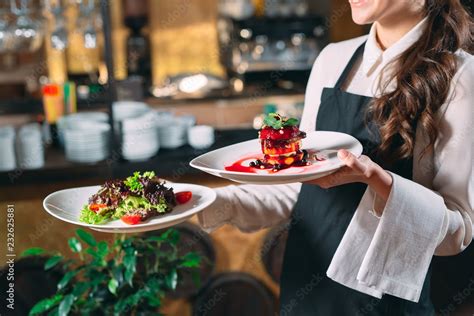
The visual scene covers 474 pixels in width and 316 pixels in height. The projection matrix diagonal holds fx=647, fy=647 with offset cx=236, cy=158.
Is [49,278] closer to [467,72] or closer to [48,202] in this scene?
[48,202]

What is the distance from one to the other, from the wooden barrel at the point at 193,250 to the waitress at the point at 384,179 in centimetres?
106

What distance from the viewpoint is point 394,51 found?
146 cm

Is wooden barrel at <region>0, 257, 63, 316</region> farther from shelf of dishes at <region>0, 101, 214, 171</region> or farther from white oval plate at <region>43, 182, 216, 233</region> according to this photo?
white oval plate at <region>43, 182, 216, 233</region>

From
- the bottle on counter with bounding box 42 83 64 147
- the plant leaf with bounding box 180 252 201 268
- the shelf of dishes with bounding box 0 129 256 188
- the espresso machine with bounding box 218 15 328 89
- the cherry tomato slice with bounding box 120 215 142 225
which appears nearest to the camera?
the cherry tomato slice with bounding box 120 215 142 225

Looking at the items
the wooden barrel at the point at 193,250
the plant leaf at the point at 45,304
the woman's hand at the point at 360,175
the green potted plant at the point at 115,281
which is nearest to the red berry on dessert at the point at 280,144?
the woman's hand at the point at 360,175

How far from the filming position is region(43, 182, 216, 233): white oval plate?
48.3 inches

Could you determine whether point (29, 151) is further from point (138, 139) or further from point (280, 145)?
point (280, 145)

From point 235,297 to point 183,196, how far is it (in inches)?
58.4

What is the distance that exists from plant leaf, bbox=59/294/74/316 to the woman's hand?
103 cm

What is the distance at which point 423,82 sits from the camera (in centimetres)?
135

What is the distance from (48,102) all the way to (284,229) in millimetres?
1432

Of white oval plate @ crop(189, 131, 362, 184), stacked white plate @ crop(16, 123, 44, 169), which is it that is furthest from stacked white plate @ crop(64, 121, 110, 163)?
white oval plate @ crop(189, 131, 362, 184)

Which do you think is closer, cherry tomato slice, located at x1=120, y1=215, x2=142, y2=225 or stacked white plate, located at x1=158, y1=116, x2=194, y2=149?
cherry tomato slice, located at x1=120, y1=215, x2=142, y2=225

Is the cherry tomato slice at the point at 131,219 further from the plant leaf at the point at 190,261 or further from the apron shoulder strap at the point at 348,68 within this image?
the plant leaf at the point at 190,261
